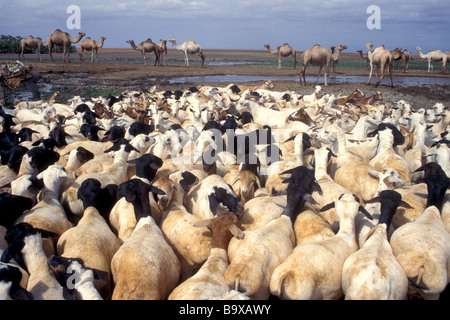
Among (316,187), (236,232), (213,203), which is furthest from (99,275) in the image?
(316,187)

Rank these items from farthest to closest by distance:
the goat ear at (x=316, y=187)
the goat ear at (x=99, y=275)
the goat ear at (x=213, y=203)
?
the goat ear at (x=316, y=187) → the goat ear at (x=213, y=203) → the goat ear at (x=99, y=275)

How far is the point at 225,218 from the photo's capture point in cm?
451

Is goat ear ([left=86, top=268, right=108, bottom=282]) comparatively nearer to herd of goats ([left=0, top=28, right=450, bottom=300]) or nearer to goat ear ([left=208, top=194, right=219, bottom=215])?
herd of goats ([left=0, top=28, right=450, bottom=300])

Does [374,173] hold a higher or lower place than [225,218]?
higher

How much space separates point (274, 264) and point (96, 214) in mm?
2485

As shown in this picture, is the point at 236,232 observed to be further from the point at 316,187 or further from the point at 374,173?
the point at 374,173

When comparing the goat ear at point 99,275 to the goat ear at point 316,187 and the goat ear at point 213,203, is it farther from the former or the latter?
the goat ear at point 316,187

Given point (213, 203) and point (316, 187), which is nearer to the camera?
point (213, 203)

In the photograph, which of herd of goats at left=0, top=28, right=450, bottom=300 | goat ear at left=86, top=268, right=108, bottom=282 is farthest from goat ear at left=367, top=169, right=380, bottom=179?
goat ear at left=86, top=268, right=108, bottom=282

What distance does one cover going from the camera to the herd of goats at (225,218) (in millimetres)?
3721

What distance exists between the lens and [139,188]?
493cm

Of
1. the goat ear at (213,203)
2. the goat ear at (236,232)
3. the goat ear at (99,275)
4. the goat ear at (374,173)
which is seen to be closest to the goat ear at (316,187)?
the goat ear at (374,173)

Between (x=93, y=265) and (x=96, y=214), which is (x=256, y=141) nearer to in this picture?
(x=96, y=214)
